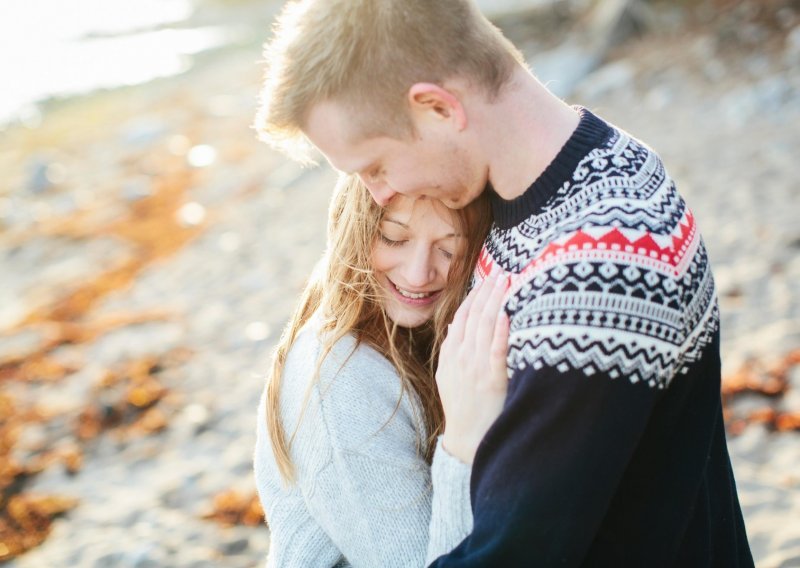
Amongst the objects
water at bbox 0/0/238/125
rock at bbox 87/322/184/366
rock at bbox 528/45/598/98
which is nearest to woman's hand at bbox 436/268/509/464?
rock at bbox 87/322/184/366

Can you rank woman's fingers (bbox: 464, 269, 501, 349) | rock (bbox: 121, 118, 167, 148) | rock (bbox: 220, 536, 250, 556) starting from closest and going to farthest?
1. woman's fingers (bbox: 464, 269, 501, 349)
2. rock (bbox: 220, 536, 250, 556)
3. rock (bbox: 121, 118, 167, 148)

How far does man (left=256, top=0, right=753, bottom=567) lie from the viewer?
1654 mm

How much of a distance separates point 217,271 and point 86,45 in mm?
22184

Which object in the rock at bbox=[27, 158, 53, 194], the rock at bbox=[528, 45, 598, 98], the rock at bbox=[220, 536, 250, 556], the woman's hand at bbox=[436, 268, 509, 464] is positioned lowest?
the rock at bbox=[27, 158, 53, 194]

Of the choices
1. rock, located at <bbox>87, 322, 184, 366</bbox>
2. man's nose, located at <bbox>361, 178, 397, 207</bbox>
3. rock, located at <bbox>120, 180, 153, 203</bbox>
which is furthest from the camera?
rock, located at <bbox>120, 180, 153, 203</bbox>

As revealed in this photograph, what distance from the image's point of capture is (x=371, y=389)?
2350 millimetres

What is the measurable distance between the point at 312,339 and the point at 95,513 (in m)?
3.29

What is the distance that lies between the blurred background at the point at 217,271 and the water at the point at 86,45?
168 inches

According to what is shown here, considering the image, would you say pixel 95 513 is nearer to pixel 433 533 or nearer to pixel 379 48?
pixel 433 533

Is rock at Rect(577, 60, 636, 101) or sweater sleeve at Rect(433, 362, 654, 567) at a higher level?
sweater sleeve at Rect(433, 362, 654, 567)

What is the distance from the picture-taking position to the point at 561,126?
1942 mm

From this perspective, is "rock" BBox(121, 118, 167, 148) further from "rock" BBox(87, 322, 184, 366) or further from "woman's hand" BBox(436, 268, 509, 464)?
"woman's hand" BBox(436, 268, 509, 464)

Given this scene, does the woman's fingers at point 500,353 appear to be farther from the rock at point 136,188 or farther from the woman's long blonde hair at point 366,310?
the rock at point 136,188

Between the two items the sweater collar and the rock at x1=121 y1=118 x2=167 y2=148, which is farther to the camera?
the rock at x1=121 y1=118 x2=167 y2=148
